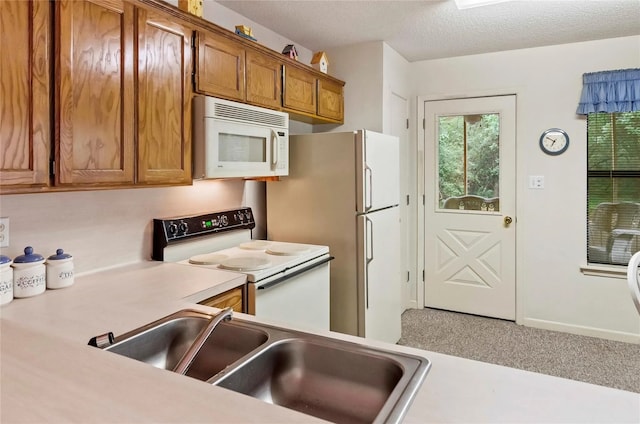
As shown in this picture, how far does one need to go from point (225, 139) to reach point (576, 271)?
3077 millimetres

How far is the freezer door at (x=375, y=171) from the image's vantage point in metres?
2.67

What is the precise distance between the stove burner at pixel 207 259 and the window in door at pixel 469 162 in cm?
245

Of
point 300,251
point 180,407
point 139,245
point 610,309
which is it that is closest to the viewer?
point 180,407

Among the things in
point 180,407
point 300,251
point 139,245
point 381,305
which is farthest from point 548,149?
point 180,407

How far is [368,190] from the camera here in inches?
107

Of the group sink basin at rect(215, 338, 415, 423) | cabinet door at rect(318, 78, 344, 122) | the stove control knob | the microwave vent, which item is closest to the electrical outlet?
the stove control knob

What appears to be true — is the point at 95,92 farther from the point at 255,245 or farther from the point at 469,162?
the point at 469,162

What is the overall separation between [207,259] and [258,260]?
28cm

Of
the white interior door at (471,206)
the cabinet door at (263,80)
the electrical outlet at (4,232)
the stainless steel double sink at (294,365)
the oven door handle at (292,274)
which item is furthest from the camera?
the white interior door at (471,206)

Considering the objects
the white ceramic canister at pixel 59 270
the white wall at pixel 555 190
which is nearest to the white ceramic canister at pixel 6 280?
the white ceramic canister at pixel 59 270

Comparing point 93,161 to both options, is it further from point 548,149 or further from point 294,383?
point 548,149

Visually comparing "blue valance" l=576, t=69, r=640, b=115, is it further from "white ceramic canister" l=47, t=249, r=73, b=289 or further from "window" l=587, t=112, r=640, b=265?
"white ceramic canister" l=47, t=249, r=73, b=289

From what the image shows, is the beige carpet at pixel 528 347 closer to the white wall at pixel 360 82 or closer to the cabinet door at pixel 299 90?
the white wall at pixel 360 82

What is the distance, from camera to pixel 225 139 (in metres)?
2.15
